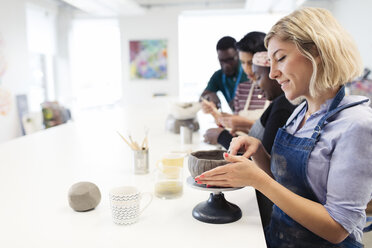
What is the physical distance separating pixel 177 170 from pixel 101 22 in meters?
7.78

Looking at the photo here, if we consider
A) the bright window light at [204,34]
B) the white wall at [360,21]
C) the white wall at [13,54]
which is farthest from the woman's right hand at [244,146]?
the bright window light at [204,34]

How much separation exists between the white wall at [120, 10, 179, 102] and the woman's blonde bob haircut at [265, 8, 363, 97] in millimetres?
7175

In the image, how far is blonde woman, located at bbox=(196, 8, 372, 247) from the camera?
0.94m

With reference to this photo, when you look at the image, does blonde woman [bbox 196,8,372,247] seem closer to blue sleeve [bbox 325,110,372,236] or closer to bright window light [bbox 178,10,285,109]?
blue sleeve [bbox 325,110,372,236]

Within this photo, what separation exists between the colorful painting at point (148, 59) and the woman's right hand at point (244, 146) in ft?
23.1

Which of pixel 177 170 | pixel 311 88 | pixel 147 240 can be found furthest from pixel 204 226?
pixel 311 88

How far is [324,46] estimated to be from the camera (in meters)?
1.00

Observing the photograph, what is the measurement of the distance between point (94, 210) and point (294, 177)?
72 cm

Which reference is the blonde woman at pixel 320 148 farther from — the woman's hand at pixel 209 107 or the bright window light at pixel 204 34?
the bright window light at pixel 204 34

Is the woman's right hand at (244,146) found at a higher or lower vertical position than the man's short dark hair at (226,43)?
lower

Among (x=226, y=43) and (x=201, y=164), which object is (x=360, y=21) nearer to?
(x=226, y=43)

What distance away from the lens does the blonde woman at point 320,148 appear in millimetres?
941

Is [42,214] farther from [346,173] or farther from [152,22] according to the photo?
[152,22]

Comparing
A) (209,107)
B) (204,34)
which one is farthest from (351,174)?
(204,34)
